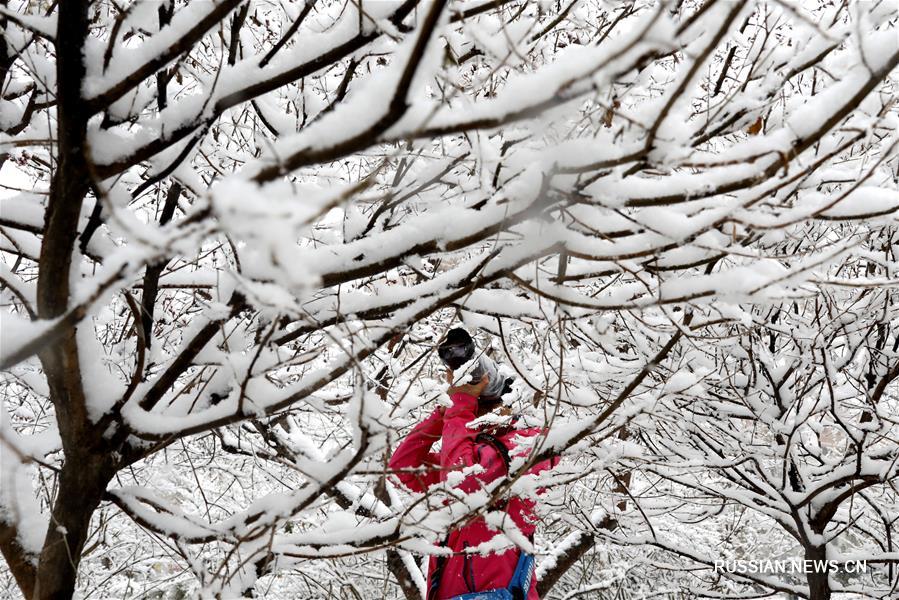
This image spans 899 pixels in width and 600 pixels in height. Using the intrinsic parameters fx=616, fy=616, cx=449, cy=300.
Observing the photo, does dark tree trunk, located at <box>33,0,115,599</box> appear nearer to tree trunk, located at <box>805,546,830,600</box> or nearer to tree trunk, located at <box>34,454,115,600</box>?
tree trunk, located at <box>34,454,115,600</box>

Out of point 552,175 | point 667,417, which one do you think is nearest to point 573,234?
point 552,175

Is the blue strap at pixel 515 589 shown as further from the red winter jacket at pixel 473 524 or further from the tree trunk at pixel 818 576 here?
the tree trunk at pixel 818 576

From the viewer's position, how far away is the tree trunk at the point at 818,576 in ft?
11.0

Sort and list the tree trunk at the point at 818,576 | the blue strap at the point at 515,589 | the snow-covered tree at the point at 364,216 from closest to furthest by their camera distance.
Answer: the snow-covered tree at the point at 364,216 < the blue strap at the point at 515,589 < the tree trunk at the point at 818,576

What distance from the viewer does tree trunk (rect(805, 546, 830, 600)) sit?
3344 millimetres

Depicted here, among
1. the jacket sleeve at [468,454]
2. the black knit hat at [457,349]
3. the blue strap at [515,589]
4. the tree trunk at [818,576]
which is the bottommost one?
the blue strap at [515,589]

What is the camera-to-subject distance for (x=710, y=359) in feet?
11.0

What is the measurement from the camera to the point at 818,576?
133 inches

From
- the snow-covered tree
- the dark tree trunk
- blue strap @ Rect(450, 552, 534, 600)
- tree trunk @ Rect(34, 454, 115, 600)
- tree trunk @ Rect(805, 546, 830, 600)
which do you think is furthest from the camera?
tree trunk @ Rect(805, 546, 830, 600)

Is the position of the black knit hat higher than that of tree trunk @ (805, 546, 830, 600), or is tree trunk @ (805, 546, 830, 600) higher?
the black knit hat

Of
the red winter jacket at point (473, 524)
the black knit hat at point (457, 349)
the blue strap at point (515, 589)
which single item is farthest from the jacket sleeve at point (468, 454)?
the blue strap at point (515, 589)

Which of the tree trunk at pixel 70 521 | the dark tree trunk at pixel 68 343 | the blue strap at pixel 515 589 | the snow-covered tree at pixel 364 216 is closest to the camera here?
the snow-covered tree at pixel 364 216

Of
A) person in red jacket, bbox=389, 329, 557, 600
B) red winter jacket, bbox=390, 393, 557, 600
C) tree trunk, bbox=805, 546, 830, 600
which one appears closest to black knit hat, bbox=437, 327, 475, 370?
person in red jacket, bbox=389, 329, 557, 600

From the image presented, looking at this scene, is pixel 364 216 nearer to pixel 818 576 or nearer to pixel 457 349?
pixel 457 349
